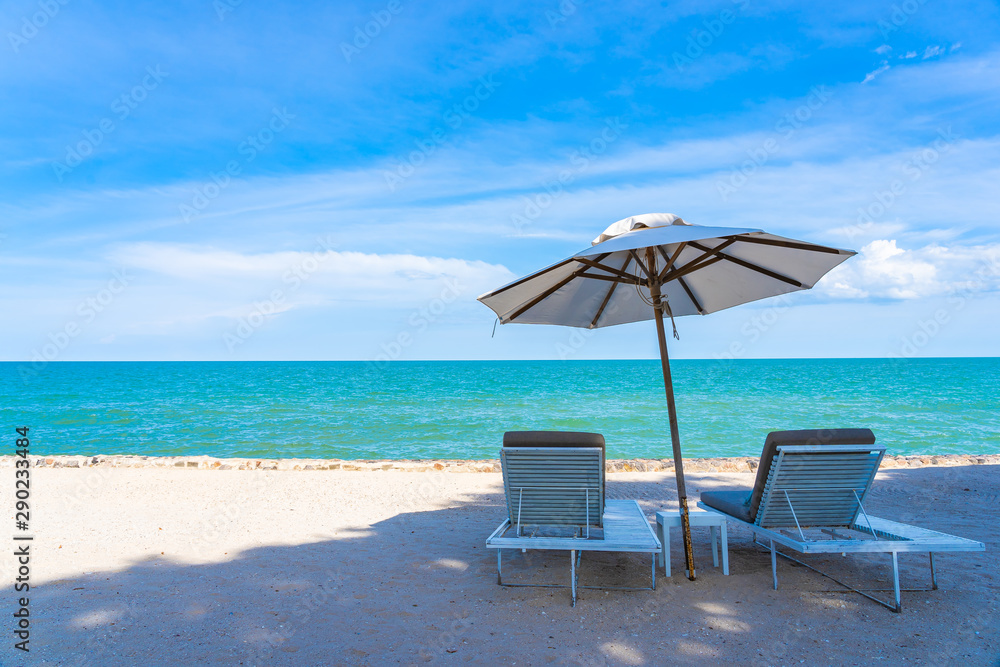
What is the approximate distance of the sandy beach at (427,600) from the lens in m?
3.03

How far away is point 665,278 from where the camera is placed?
14.1 ft

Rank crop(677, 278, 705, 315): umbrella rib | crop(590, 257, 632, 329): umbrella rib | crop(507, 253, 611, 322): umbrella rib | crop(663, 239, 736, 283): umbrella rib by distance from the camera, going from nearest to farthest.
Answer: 1. crop(663, 239, 736, 283): umbrella rib
2. crop(507, 253, 611, 322): umbrella rib
3. crop(590, 257, 632, 329): umbrella rib
4. crop(677, 278, 705, 315): umbrella rib

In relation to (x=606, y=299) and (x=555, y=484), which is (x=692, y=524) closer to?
(x=555, y=484)

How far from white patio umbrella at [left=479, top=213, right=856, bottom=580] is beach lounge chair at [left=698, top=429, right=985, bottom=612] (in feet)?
1.80

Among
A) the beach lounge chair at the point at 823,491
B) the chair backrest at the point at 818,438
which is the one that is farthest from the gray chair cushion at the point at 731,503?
the chair backrest at the point at 818,438

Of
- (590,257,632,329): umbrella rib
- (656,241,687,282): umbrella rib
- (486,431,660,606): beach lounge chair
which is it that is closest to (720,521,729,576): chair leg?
(486,431,660,606): beach lounge chair

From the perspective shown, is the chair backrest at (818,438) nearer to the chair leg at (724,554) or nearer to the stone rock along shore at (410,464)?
the chair leg at (724,554)

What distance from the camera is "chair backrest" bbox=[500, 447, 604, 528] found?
400cm

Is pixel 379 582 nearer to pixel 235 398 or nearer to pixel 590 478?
pixel 590 478

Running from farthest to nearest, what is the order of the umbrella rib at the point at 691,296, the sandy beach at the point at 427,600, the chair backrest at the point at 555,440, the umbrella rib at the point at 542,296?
1. the umbrella rib at the point at 691,296
2. the umbrella rib at the point at 542,296
3. the chair backrest at the point at 555,440
4. the sandy beach at the point at 427,600

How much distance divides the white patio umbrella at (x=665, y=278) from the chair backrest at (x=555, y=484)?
0.58 metres

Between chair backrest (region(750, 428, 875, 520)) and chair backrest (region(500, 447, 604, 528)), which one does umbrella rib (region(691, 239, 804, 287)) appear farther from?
chair backrest (region(500, 447, 604, 528))

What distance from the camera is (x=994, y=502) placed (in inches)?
254

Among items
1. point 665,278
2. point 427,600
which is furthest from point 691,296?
point 427,600
